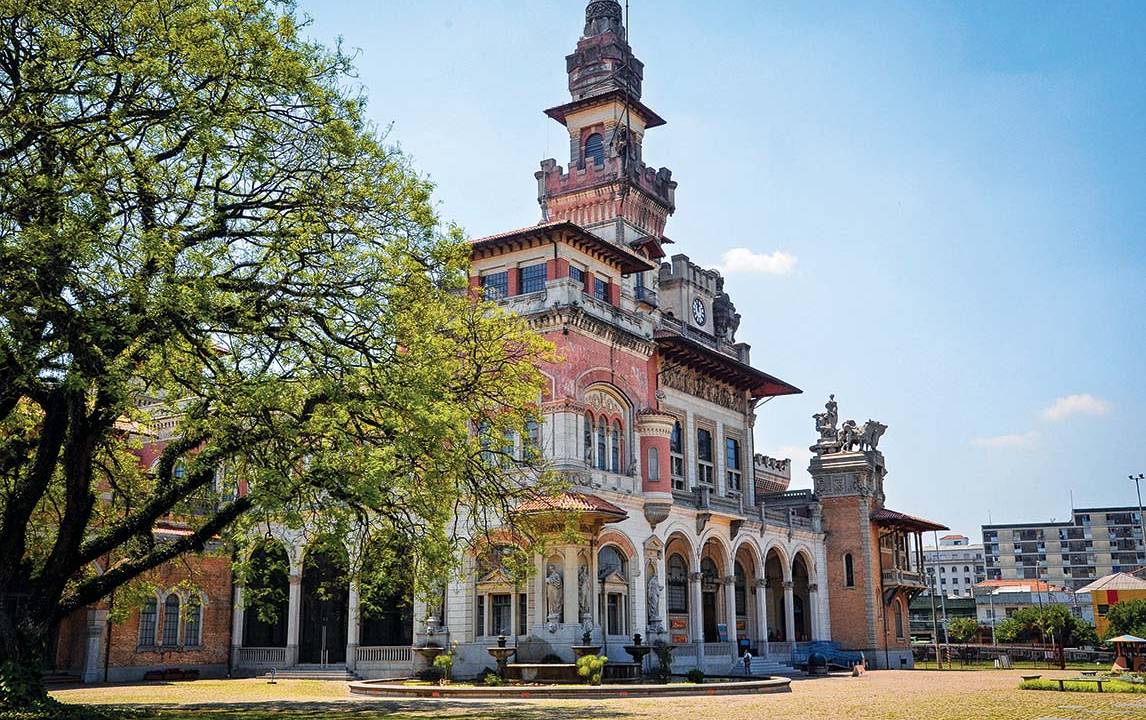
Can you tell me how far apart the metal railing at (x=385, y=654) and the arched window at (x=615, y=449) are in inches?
408

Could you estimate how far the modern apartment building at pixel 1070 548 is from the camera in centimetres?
13975

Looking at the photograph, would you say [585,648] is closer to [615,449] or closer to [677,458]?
[615,449]

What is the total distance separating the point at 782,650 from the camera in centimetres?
5191

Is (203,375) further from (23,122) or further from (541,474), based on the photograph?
(541,474)

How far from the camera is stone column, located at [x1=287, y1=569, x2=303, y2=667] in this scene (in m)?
42.9

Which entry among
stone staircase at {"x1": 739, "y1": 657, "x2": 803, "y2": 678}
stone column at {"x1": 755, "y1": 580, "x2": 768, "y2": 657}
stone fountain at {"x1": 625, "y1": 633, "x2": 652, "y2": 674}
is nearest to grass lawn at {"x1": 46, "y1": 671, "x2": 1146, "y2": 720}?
stone fountain at {"x1": 625, "y1": 633, "x2": 652, "y2": 674}

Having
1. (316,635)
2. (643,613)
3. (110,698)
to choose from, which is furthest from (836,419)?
(110,698)

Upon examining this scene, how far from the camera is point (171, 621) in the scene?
42531 millimetres

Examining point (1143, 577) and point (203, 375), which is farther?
point (1143, 577)

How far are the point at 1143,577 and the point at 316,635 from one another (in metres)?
78.4

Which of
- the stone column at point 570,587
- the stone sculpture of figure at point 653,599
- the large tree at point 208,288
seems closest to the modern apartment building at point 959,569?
the stone sculpture of figure at point 653,599

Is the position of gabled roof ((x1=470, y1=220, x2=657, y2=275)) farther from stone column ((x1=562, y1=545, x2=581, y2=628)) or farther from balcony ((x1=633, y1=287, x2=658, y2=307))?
stone column ((x1=562, y1=545, x2=581, y2=628))

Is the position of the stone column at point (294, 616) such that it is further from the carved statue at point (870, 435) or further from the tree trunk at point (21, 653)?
the carved statue at point (870, 435)

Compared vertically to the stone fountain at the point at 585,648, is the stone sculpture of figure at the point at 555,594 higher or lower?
higher
